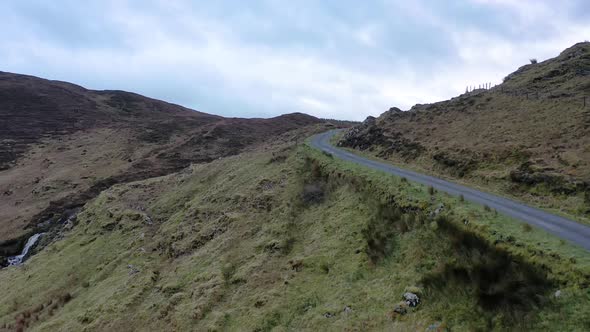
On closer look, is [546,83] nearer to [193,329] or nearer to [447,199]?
[447,199]

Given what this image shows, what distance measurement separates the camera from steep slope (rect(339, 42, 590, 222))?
77.5 ft

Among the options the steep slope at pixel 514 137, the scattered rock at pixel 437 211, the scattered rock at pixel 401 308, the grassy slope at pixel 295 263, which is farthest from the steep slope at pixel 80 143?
the scattered rock at pixel 437 211

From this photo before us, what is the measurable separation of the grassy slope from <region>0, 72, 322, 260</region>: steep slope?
56.7 feet

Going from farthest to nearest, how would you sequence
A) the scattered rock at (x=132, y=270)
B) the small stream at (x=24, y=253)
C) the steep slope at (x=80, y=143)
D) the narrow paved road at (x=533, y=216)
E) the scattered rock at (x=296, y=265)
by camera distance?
the steep slope at (x=80, y=143) → the small stream at (x=24, y=253) → the scattered rock at (x=132, y=270) → the scattered rock at (x=296, y=265) → the narrow paved road at (x=533, y=216)

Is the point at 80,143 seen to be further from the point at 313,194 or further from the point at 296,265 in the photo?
the point at 296,265

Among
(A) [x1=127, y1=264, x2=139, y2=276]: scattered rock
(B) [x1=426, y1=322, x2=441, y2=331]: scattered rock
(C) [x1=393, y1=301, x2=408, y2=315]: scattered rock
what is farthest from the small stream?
(B) [x1=426, y1=322, x2=441, y2=331]: scattered rock

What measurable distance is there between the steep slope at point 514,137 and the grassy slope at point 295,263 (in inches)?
313

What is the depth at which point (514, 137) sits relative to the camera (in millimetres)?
31625

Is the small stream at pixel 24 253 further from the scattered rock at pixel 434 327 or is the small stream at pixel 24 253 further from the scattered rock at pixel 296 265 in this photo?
the scattered rock at pixel 434 327

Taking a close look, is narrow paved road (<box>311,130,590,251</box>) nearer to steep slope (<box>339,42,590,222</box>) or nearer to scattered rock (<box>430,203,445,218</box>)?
steep slope (<box>339,42,590,222</box>)

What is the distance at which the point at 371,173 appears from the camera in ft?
79.9

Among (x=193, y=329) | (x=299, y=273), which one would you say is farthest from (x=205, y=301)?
(x=299, y=273)

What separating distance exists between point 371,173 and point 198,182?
20.4 meters

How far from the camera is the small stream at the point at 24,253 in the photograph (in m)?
37.2
